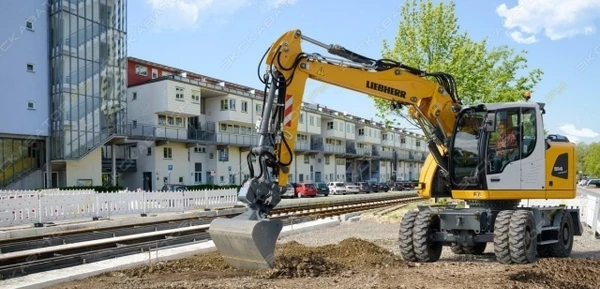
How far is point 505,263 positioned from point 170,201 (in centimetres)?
1943

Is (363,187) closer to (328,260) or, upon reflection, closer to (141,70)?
(141,70)

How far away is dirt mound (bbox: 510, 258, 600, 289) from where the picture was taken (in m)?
7.72

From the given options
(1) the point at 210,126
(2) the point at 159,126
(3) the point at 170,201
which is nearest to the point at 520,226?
(3) the point at 170,201

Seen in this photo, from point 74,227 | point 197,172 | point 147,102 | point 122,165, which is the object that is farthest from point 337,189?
point 74,227

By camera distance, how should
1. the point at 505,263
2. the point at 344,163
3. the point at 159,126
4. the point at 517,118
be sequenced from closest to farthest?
the point at 505,263, the point at 517,118, the point at 159,126, the point at 344,163

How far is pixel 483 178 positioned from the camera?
412 inches

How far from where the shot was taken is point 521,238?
381 inches

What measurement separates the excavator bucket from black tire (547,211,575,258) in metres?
6.68

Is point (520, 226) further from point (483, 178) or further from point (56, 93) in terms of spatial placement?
point (56, 93)

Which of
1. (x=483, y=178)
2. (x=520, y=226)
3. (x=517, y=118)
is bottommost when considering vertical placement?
(x=520, y=226)

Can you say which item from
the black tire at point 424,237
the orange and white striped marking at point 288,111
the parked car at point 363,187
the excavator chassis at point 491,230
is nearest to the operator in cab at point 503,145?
the excavator chassis at point 491,230

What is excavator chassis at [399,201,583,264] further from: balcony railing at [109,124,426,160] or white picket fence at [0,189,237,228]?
balcony railing at [109,124,426,160]

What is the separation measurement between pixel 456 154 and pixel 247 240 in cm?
503

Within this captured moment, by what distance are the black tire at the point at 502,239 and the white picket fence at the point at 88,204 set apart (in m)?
16.8
